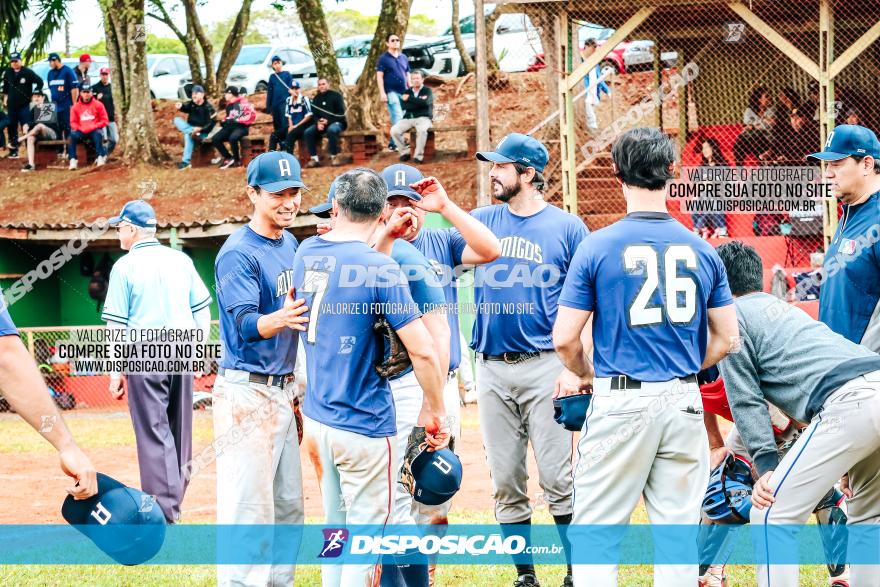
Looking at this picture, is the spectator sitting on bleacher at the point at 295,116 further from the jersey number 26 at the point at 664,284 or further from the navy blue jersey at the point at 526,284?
the jersey number 26 at the point at 664,284

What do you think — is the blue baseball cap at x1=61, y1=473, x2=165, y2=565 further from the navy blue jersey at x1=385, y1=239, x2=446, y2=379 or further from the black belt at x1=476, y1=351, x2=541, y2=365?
the black belt at x1=476, y1=351, x2=541, y2=365

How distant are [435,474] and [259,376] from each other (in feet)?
3.62

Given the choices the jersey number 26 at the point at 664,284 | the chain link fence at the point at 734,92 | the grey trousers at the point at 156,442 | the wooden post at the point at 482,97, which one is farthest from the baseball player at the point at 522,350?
the wooden post at the point at 482,97

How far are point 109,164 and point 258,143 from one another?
4.48 m

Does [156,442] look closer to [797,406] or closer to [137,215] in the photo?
[137,215]

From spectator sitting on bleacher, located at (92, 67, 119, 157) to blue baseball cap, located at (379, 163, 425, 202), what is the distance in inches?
793

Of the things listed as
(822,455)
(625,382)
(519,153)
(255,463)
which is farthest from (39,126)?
(822,455)

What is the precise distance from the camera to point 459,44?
27469mm

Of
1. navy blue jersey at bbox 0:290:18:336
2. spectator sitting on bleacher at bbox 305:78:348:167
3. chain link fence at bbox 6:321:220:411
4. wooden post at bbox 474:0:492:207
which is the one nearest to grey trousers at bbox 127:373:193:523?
Result: navy blue jersey at bbox 0:290:18:336

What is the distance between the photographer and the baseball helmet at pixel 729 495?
5676 millimetres

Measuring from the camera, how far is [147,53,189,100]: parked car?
3056cm

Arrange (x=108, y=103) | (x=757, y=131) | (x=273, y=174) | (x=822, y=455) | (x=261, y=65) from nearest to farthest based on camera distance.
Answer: (x=822, y=455), (x=273, y=174), (x=757, y=131), (x=108, y=103), (x=261, y=65)

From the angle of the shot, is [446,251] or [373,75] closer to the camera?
[446,251]

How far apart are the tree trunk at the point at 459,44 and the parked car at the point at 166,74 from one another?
27.4 feet
